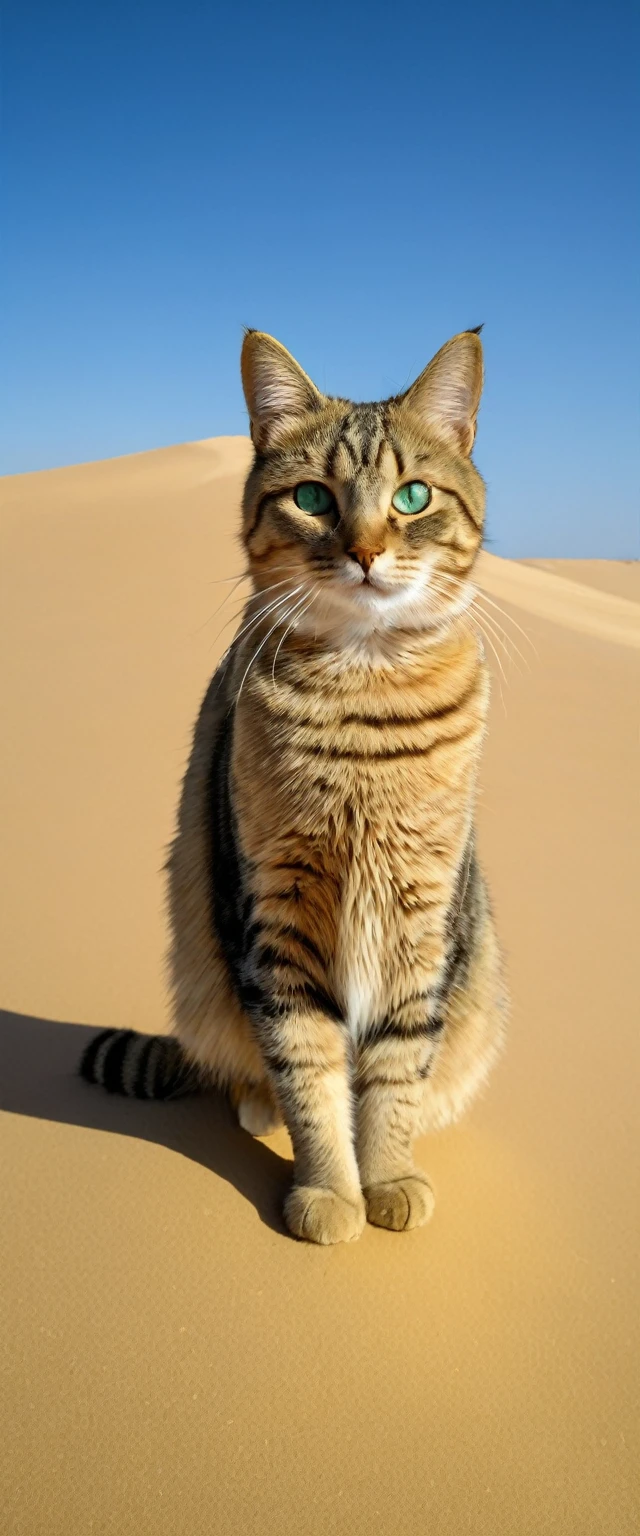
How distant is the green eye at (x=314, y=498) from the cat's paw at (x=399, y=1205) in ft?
4.02

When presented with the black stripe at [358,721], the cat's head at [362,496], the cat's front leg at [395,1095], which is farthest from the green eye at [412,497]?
the cat's front leg at [395,1095]

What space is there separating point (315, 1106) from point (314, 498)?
1.09 metres

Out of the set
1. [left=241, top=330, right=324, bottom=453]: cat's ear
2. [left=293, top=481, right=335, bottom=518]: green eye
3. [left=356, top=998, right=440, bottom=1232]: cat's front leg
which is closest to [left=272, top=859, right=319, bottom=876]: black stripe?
[left=356, top=998, right=440, bottom=1232]: cat's front leg

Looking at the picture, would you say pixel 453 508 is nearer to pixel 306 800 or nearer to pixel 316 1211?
pixel 306 800

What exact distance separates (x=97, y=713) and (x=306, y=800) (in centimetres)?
339

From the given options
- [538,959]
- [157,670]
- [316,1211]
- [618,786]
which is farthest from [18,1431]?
[157,670]

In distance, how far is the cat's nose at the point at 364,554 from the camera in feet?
5.61

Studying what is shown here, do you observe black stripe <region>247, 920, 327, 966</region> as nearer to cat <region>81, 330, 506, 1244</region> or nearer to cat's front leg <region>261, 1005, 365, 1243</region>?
cat <region>81, 330, 506, 1244</region>

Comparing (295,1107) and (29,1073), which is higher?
(295,1107)

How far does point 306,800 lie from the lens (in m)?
1.76

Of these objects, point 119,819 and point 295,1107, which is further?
point 119,819

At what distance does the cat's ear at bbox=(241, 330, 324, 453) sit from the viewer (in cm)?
199

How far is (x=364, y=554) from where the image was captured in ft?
5.61

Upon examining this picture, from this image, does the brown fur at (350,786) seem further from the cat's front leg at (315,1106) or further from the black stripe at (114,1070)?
the black stripe at (114,1070)
